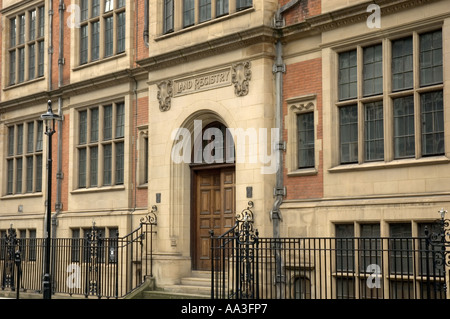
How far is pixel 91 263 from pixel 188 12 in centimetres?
754

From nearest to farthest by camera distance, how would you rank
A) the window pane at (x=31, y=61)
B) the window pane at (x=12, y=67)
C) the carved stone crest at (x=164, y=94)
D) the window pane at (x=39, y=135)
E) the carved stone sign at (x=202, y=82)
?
1. the carved stone sign at (x=202, y=82)
2. the carved stone crest at (x=164, y=94)
3. the window pane at (x=39, y=135)
4. the window pane at (x=31, y=61)
5. the window pane at (x=12, y=67)

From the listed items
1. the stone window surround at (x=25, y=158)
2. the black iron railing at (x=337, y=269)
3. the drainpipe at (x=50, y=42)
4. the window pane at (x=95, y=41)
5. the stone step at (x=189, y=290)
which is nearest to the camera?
the black iron railing at (x=337, y=269)

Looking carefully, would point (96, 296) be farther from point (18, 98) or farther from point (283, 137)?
point (18, 98)

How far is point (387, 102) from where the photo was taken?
15.0 m

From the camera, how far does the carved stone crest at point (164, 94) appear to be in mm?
19672

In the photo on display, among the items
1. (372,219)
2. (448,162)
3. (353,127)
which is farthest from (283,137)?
(448,162)

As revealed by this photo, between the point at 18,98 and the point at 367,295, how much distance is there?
1575 centimetres

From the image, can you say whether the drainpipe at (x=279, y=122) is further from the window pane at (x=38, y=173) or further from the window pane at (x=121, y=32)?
the window pane at (x=38, y=173)

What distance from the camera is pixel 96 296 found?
19859 mm

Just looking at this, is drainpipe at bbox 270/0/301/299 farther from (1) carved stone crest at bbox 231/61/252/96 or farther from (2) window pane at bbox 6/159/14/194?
(2) window pane at bbox 6/159/14/194

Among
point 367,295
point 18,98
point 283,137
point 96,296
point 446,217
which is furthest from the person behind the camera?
point 18,98

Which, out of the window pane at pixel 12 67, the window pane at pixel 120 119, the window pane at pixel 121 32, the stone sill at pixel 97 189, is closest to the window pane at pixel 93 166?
the stone sill at pixel 97 189

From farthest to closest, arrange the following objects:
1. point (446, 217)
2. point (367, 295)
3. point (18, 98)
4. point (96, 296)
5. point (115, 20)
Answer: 1. point (18, 98)
2. point (115, 20)
3. point (96, 296)
4. point (367, 295)
5. point (446, 217)

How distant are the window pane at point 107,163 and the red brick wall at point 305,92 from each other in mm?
7252
